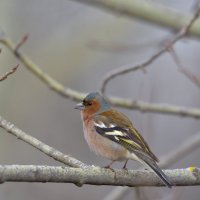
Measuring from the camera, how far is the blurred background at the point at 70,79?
11.3m

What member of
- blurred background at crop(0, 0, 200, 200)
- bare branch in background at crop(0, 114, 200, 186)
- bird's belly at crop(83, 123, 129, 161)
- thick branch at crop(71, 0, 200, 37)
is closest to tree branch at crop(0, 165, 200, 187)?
bare branch in background at crop(0, 114, 200, 186)

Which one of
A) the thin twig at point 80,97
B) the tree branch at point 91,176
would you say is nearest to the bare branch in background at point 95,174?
the tree branch at point 91,176

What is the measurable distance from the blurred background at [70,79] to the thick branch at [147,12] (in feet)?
7.09

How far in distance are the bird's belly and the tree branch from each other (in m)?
0.52

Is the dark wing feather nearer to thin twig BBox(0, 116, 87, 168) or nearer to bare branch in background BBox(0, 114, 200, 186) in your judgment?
bare branch in background BBox(0, 114, 200, 186)

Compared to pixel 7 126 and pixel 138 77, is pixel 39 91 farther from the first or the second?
pixel 7 126

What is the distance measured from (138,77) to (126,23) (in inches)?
60.4

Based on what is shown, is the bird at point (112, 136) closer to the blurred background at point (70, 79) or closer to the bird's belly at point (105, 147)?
the bird's belly at point (105, 147)

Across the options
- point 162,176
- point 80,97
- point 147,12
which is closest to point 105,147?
point 162,176

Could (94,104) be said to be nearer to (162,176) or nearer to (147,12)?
(162,176)

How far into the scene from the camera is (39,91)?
12430mm

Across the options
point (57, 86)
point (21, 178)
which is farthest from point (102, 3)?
point (21, 178)

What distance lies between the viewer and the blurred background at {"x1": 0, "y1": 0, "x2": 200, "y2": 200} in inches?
445

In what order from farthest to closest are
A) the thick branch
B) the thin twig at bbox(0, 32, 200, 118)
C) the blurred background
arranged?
the blurred background < the thick branch < the thin twig at bbox(0, 32, 200, 118)
